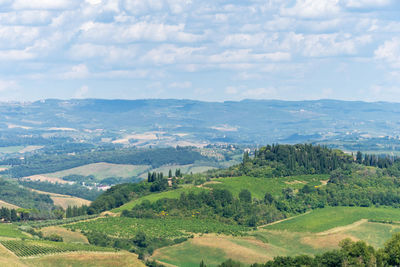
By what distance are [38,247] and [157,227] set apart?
4543 cm

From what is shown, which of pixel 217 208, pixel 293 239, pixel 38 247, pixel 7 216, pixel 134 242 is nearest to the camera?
pixel 38 247

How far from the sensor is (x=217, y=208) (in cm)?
19000

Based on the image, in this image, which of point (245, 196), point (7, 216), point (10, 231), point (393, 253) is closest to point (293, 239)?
point (245, 196)

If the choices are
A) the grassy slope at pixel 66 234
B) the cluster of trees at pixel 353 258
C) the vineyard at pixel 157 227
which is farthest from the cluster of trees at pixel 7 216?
the cluster of trees at pixel 353 258

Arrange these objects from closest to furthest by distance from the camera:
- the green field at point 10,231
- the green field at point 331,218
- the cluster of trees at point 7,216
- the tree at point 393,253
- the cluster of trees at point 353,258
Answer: the cluster of trees at point 353,258
the tree at point 393,253
the green field at point 10,231
the green field at point 331,218
the cluster of trees at point 7,216

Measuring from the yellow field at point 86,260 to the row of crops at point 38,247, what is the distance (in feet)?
11.1

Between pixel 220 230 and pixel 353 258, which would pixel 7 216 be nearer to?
pixel 220 230

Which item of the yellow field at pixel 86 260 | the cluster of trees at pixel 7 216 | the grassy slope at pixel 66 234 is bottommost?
the cluster of trees at pixel 7 216

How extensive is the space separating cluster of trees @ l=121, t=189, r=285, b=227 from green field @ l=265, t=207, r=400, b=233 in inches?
297

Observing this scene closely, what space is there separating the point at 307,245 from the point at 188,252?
2976cm

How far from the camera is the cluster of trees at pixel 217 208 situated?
183m

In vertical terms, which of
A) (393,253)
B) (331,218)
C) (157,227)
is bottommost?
(157,227)

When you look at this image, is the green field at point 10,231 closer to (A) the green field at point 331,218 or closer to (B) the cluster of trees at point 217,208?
(B) the cluster of trees at point 217,208

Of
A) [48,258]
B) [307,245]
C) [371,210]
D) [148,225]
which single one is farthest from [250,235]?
[48,258]
